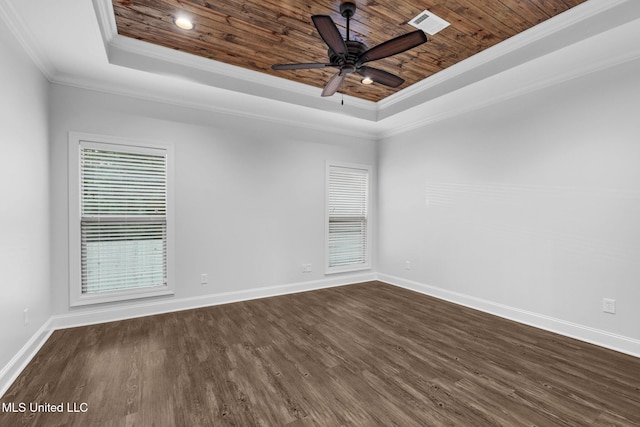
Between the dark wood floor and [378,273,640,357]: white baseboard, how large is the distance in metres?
0.13

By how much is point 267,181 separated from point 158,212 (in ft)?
5.01

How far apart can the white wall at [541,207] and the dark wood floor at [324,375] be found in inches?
15.8

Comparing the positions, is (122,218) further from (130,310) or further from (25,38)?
(25,38)

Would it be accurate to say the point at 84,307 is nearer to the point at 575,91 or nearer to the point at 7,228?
the point at 7,228

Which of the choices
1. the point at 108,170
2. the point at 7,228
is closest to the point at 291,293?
the point at 108,170

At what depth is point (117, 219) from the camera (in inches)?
137

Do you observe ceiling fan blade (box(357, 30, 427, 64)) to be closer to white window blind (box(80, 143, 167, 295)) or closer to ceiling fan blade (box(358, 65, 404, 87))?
ceiling fan blade (box(358, 65, 404, 87))

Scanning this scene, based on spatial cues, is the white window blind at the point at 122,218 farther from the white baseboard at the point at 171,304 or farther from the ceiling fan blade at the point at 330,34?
the ceiling fan blade at the point at 330,34

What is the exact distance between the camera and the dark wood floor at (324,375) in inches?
72.7

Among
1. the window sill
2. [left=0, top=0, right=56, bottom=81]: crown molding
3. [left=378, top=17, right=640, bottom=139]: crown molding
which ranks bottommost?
the window sill

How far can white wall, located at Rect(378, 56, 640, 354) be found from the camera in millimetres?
2783

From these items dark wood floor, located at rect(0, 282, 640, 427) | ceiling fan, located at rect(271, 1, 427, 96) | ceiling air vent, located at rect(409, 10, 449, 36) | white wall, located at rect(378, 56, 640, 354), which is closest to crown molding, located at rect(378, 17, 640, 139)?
white wall, located at rect(378, 56, 640, 354)

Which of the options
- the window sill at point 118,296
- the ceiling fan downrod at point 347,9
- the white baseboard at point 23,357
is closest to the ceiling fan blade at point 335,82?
the ceiling fan downrod at point 347,9

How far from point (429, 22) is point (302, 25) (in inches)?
45.9
